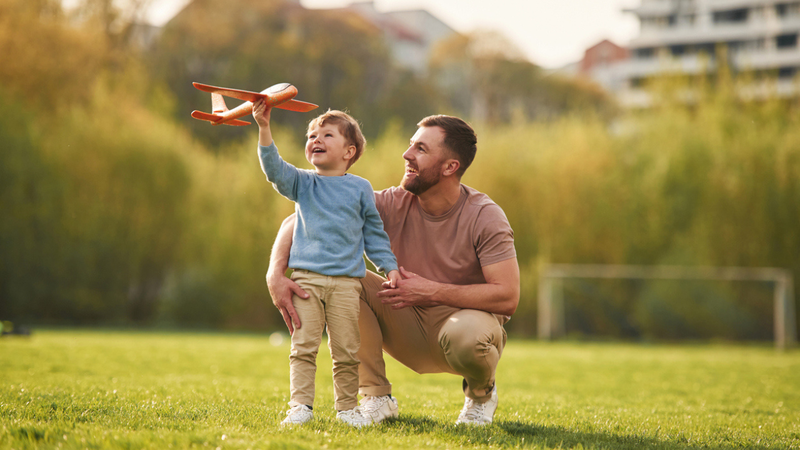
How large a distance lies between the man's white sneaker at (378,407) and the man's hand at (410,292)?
0.41 m

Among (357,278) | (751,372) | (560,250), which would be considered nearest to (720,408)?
(357,278)

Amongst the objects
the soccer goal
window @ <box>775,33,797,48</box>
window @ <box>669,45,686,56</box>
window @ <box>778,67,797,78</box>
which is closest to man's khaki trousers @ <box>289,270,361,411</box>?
the soccer goal

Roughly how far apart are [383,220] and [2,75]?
40.1 feet

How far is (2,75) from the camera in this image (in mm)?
12688

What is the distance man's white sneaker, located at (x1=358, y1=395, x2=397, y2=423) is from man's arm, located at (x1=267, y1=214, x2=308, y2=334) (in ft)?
1.50

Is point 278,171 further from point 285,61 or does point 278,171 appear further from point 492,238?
point 285,61

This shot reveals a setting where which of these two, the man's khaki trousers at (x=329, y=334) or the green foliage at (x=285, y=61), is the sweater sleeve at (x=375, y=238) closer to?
the man's khaki trousers at (x=329, y=334)

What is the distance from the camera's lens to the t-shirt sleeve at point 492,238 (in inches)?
111

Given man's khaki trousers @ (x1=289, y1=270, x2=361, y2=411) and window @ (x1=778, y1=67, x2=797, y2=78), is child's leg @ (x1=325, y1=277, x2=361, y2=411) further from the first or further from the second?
window @ (x1=778, y1=67, x2=797, y2=78)

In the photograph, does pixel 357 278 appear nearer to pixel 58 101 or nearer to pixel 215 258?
pixel 215 258

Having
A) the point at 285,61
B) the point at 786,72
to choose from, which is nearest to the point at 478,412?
the point at 285,61

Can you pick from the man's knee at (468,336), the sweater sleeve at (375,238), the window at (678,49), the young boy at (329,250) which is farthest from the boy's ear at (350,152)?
the window at (678,49)

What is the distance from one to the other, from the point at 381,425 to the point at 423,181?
1.00m

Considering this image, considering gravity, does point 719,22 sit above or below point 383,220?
above
